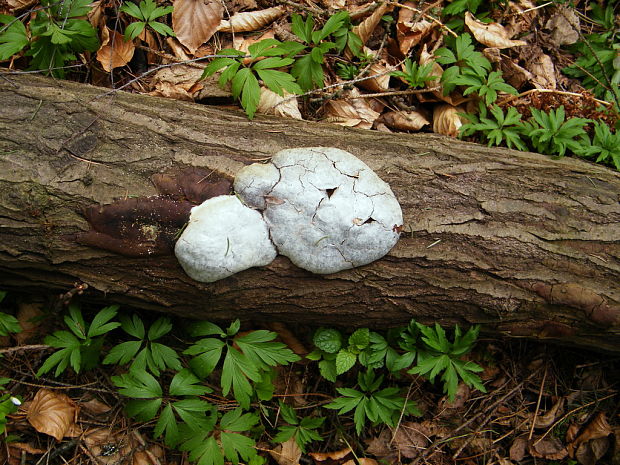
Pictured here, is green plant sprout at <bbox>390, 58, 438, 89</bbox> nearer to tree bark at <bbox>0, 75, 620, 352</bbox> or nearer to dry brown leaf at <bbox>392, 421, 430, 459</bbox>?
tree bark at <bbox>0, 75, 620, 352</bbox>

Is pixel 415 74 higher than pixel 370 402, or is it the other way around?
pixel 415 74

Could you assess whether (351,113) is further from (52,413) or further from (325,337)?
(52,413)

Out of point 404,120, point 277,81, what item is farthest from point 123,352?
point 404,120

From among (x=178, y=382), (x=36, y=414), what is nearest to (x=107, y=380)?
(x=36, y=414)

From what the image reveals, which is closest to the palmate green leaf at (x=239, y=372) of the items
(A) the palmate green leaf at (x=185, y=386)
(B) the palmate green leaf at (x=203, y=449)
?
(A) the palmate green leaf at (x=185, y=386)

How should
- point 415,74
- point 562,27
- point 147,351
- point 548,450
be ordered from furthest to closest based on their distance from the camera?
point 562,27 → point 415,74 → point 548,450 → point 147,351

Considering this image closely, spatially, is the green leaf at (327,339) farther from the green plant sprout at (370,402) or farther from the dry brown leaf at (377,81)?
the dry brown leaf at (377,81)
